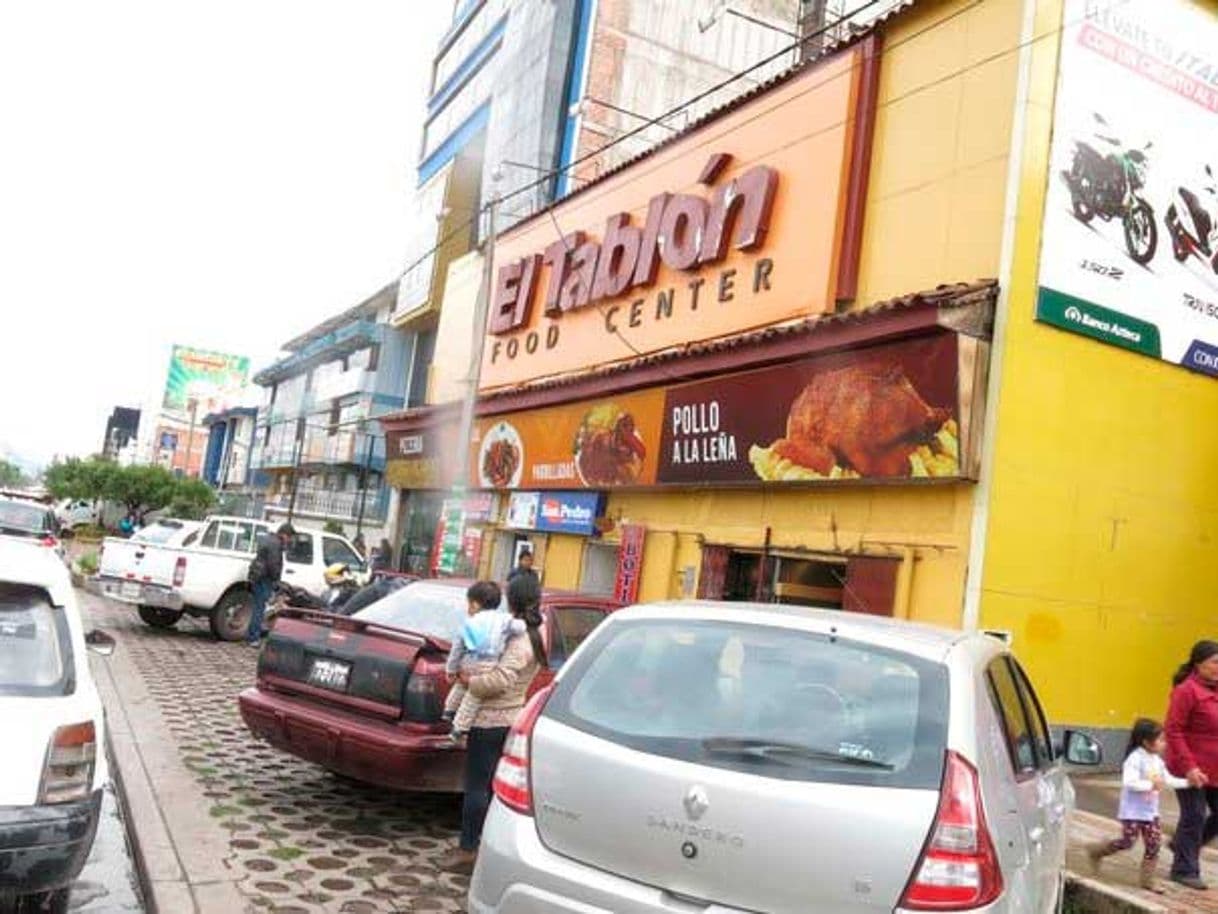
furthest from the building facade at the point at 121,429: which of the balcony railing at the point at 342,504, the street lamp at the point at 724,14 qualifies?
the street lamp at the point at 724,14

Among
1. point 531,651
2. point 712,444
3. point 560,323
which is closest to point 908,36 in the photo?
point 712,444

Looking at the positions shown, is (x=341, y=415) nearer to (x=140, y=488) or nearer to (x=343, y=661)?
(x=140, y=488)

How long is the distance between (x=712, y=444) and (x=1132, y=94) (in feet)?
19.9

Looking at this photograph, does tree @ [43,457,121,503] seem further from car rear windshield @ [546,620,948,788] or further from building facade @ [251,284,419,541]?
car rear windshield @ [546,620,948,788]

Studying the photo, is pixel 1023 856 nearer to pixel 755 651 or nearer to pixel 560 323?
pixel 755 651

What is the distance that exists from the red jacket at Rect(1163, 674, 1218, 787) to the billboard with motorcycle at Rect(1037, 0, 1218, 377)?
4.79m

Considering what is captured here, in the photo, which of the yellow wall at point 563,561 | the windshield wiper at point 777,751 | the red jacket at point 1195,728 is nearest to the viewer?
the windshield wiper at point 777,751

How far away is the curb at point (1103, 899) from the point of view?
5172 mm

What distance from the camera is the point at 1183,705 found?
20.4ft

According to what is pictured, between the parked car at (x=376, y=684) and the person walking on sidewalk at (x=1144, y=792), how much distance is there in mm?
3392

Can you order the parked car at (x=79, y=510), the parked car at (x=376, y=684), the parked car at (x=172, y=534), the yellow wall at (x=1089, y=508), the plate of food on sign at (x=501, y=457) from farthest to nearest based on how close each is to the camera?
the parked car at (x=79, y=510)
the plate of food on sign at (x=501, y=457)
the parked car at (x=172, y=534)
the yellow wall at (x=1089, y=508)
the parked car at (x=376, y=684)

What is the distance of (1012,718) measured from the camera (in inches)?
149

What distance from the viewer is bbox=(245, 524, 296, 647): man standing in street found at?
13359mm

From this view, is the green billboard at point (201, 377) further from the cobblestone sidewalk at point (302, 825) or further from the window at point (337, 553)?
the cobblestone sidewalk at point (302, 825)
